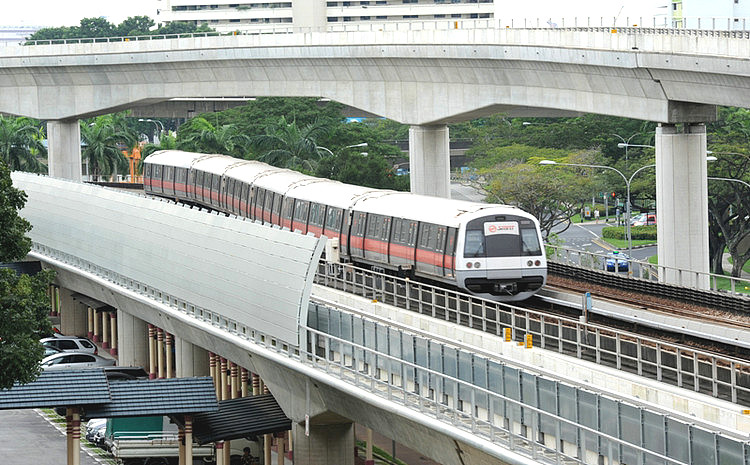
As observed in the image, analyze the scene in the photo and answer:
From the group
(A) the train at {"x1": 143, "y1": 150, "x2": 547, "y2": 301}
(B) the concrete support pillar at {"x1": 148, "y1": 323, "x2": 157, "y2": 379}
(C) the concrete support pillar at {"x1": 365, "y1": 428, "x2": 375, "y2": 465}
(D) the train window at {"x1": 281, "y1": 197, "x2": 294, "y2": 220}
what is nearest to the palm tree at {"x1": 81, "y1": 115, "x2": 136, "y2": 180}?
(A) the train at {"x1": 143, "y1": 150, "x2": 547, "y2": 301}

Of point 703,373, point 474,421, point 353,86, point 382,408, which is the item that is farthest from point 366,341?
point 353,86

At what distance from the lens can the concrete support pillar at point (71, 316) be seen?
199 ft

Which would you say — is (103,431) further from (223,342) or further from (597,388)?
(597,388)

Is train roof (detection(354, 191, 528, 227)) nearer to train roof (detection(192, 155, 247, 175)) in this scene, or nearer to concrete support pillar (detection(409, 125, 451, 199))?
train roof (detection(192, 155, 247, 175))

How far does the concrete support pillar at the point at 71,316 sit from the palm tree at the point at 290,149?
25359 millimetres

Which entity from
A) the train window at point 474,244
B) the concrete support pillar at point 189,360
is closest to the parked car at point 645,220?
the concrete support pillar at point 189,360

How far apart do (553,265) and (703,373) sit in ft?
64.8

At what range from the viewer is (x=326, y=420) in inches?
1368

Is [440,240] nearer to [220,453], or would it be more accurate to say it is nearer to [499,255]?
[499,255]

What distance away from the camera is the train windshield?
3600 centimetres

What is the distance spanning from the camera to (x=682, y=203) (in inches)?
1853

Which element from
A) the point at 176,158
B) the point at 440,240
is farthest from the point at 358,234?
the point at 176,158

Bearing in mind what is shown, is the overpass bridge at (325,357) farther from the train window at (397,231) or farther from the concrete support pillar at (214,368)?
the train window at (397,231)

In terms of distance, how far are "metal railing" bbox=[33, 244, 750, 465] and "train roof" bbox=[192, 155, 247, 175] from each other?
25.7 m
